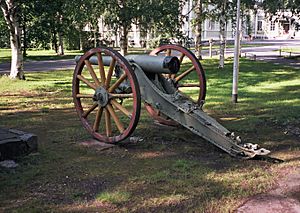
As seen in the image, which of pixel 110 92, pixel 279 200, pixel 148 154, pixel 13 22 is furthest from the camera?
pixel 13 22

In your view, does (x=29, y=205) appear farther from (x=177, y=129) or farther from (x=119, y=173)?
(x=177, y=129)

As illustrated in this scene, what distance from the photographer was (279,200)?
4270mm

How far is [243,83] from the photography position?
14.1 meters

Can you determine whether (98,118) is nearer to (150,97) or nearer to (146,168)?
(150,97)

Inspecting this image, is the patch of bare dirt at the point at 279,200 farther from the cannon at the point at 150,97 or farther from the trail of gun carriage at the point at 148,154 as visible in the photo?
the cannon at the point at 150,97

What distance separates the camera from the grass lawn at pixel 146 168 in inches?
167

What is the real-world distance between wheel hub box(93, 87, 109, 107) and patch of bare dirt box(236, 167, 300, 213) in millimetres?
2872

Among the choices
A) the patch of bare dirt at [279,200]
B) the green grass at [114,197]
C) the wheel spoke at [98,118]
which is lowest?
the patch of bare dirt at [279,200]

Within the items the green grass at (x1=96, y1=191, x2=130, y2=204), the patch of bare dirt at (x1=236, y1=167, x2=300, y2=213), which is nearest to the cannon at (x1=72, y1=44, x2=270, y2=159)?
the patch of bare dirt at (x1=236, y1=167, x2=300, y2=213)

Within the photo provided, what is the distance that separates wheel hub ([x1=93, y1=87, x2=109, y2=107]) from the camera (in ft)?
21.2

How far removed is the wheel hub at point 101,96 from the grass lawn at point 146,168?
2.37 ft

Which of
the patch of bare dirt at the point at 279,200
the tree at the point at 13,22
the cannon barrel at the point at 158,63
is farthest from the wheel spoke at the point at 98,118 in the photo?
the tree at the point at 13,22

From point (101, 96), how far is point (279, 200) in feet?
10.6

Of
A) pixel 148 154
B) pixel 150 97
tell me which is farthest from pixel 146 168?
pixel 150 97
